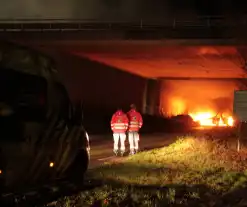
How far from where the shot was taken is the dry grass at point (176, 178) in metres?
7.42

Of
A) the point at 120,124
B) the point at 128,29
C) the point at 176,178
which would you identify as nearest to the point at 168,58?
the point at 128,29

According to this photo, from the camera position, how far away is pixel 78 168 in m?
7.77

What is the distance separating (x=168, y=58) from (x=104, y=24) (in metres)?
5.63

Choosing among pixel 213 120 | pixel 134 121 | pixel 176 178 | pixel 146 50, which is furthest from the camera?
pixel 213 120

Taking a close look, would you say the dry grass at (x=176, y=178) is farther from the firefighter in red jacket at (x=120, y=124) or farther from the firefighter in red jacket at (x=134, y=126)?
the firefighter in red jacket at (x=120, y=124)

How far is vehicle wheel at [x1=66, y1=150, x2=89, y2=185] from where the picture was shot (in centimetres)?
753

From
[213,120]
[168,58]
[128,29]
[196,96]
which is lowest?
[213,120]

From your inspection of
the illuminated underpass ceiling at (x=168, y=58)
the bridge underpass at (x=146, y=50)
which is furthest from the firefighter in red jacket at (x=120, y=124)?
the illuminated underpass ceiling at (x=168, y=58)

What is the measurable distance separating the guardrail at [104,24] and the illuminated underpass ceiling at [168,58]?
4.55 ft

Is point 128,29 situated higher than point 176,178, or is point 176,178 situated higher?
point 128,29

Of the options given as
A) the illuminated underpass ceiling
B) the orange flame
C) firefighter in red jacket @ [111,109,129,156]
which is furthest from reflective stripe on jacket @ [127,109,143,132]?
the orange flame

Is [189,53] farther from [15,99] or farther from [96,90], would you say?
[15,99]

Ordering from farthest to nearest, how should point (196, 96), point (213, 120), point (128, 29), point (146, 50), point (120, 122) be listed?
point (196, 96)
point (213, 120)
point (146, 50)
point (128, 29)
point (120, 122)

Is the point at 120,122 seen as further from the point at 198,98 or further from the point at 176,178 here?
the point at 198,98
